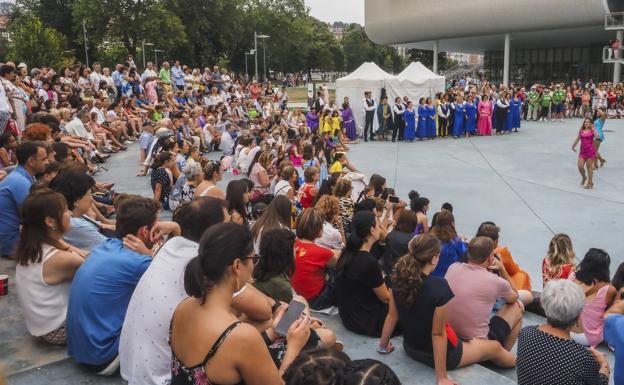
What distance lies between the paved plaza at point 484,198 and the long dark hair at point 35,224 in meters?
0.79

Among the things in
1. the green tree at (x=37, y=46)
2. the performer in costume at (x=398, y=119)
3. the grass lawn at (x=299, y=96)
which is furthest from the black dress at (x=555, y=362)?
the green tree at (x=37, y=46)

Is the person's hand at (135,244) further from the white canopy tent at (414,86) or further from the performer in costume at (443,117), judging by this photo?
the white canopy tent at (414,86)

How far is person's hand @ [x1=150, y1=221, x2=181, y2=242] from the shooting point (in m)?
3.67

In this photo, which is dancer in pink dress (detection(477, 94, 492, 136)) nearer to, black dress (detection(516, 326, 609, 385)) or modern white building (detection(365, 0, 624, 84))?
modern white building (detection(365, 0, 624, 84))

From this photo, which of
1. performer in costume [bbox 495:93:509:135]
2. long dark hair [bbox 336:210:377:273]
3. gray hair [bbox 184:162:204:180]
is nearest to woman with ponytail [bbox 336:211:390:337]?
long dark hair [bbox 336:210:377:273]

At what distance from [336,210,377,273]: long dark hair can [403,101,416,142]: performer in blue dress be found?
15.8 metres

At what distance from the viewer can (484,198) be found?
1115 cm

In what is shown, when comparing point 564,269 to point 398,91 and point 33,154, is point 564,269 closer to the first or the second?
point 33,154

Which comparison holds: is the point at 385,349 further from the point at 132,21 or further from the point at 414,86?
the point at 132,21

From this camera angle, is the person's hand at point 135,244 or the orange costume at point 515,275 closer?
the person's hand at point 135,244

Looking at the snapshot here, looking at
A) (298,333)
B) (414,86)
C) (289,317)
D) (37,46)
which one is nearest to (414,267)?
(289,317)

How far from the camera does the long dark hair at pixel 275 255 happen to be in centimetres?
395

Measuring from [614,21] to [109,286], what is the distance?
34.3 metres

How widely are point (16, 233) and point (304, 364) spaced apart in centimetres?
482
